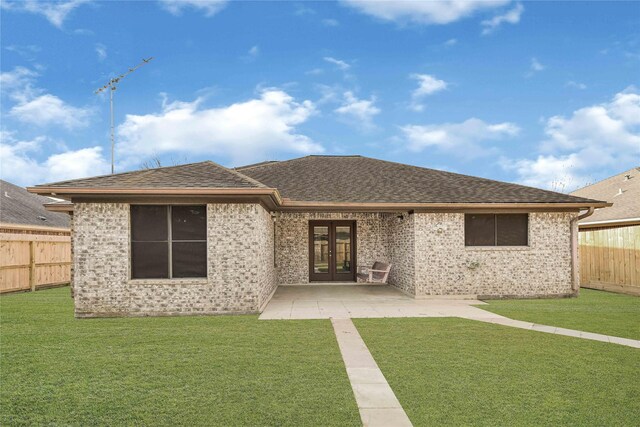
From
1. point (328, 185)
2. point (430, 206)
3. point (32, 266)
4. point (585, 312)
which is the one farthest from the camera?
point (32, 266)

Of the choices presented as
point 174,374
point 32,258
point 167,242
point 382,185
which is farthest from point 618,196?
point 32,258

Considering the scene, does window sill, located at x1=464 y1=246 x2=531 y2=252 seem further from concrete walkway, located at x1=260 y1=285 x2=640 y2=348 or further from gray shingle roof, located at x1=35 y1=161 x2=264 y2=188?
gray shingle roof, located at x1=35 y1=161 x2=264 y2=188

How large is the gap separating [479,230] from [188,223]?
28.0 ft

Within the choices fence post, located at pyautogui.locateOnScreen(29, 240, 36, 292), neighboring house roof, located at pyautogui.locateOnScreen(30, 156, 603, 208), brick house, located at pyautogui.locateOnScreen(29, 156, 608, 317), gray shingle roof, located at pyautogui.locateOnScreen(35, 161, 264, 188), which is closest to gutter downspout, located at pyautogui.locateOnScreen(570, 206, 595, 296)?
brick house, located at pyautogui.locateOnScreen(29, 156, 608, 317)

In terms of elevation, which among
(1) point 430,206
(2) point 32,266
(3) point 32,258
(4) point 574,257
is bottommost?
(2) point 32,266

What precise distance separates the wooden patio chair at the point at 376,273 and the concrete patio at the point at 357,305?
916 millimetres

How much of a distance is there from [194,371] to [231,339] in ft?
5.87

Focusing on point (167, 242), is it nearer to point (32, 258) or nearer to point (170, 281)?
point (170, 281)

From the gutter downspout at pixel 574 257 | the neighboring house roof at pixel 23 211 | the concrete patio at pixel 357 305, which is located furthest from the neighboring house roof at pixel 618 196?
the neighboring house roof at pixel 23 211

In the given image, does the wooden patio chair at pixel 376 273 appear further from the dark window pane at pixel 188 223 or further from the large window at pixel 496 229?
the dark window pane at pixel 188 223

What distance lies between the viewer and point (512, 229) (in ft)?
A: 41.8

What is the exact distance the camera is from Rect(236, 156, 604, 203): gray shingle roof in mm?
12508

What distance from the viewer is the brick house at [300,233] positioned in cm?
965

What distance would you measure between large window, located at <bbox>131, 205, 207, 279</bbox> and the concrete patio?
2236mm
